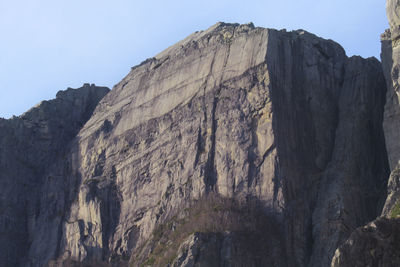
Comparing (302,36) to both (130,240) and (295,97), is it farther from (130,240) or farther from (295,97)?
(130,240)

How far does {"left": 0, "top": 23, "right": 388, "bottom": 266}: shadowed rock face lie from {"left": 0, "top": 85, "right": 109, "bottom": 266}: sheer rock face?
2.90 ft

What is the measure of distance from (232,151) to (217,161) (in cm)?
175

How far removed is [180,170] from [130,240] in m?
8.21

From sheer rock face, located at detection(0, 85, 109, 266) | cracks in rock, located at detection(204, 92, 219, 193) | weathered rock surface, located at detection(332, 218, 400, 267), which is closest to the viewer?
weathered rock surface, located at detection(332, 218, 400, 267)

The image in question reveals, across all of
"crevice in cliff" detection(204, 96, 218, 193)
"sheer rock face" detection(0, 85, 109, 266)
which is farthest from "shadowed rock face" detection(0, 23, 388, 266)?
"sheer rock face" detection(0, 85, 109, 266)

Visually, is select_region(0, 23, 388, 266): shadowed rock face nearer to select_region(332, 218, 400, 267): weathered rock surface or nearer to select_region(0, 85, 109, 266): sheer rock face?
select_region(0, 85, 109, 266): sheer rock face

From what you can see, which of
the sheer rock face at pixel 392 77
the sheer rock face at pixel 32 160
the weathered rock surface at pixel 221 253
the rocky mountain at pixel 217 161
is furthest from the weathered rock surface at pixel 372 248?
the sheer rock face at pixel 32 160

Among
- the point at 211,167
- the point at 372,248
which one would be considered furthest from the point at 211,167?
the point at 372,248

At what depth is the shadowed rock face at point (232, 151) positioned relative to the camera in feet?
261

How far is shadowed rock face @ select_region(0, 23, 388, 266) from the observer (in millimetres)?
79694

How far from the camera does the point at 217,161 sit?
281 ft

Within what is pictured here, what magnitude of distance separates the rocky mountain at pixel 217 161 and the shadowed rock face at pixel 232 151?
13 centimetres

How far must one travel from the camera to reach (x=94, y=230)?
92.9 m

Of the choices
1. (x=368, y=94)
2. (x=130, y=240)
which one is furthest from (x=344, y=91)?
(x=130, y=240)
